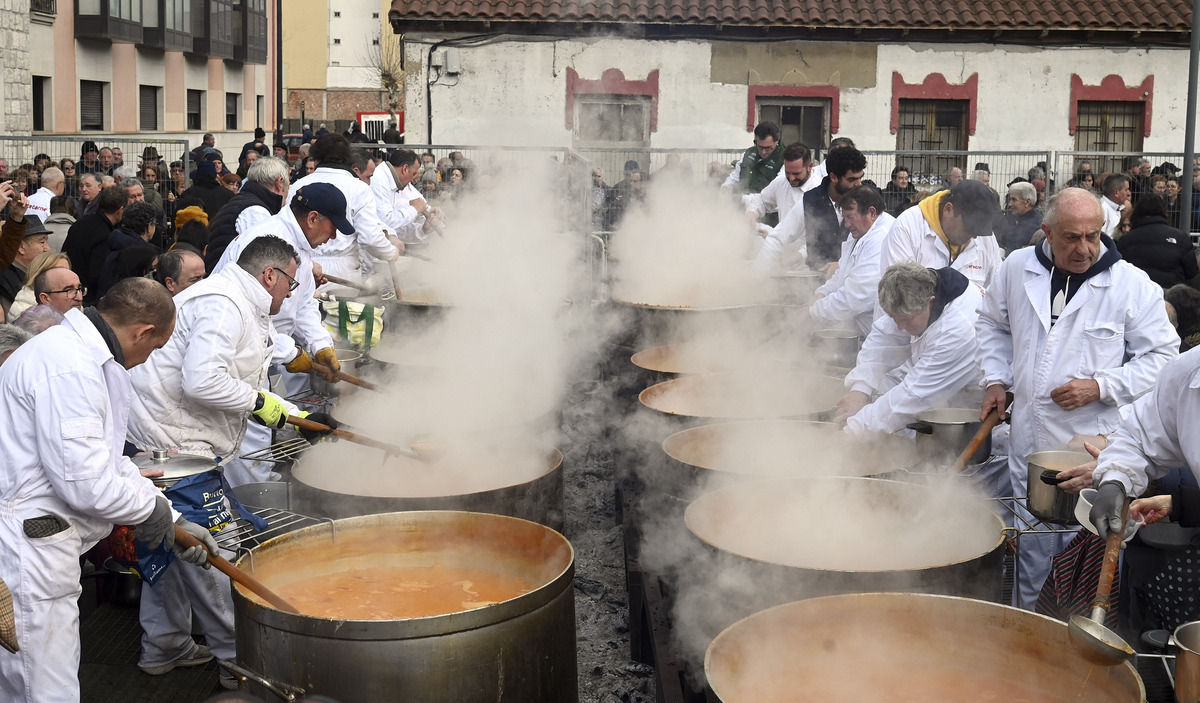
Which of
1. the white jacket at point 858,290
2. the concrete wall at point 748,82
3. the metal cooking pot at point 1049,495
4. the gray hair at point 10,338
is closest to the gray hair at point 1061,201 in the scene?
the metal cooking pot at point 1049,495

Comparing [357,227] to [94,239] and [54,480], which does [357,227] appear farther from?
[54,480]

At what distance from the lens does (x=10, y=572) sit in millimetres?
3188

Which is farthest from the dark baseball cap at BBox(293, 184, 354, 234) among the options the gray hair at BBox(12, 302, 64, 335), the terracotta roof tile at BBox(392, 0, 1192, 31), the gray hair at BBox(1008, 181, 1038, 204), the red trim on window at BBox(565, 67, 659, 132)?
the red trim on window at BBox(565, 67, 659, 132)

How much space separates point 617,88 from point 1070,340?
11011 mm

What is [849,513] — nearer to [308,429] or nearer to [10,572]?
[308,429]

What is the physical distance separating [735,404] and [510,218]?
414cm

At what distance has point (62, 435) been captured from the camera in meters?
3.11

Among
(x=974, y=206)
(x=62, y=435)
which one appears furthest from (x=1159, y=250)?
(x=62, y=435)

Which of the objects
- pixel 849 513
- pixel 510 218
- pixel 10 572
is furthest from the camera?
pixel 510 218

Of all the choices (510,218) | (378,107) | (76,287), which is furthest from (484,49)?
(378,107)

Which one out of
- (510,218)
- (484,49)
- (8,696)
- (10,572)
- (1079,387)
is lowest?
(8,696)

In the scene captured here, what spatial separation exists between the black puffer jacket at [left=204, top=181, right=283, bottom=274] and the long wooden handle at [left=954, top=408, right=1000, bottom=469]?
4451 mm

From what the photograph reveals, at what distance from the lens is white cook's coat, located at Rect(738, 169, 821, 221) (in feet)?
26.9

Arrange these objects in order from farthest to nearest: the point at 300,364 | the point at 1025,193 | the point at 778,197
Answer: the point at 1025,193
the point at 778,197
the point at 300,364
